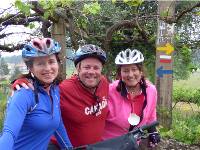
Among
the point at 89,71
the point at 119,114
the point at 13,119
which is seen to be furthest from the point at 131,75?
the point at 13,119

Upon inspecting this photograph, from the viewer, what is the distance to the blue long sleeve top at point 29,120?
97.3 inches

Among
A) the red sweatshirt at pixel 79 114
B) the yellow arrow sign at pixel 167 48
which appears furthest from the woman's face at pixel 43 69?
the yellow arrow sign at pixel 167 48

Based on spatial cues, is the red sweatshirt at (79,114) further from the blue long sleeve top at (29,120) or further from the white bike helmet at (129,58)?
the white bike helmet at (129,58)

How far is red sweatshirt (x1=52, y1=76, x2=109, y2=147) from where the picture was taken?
10.6 ft

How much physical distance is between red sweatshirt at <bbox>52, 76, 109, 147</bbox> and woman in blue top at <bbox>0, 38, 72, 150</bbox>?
0.20 meters

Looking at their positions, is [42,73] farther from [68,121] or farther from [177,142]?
[177,142]

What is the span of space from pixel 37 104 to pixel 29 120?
117 mm

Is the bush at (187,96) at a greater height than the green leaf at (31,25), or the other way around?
the green leaf at (31,25)

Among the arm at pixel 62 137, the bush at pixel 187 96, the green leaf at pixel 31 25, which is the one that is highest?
the green leaf at pixel 31 25

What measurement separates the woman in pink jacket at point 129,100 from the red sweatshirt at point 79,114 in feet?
0.70

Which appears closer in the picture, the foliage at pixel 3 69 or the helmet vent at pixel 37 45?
the helmet vent at pixel 37 45

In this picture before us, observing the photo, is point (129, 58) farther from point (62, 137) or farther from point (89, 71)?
point (62, 137)

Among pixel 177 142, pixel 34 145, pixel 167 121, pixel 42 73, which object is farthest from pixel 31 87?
pixel 177 142

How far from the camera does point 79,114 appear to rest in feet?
10.6
